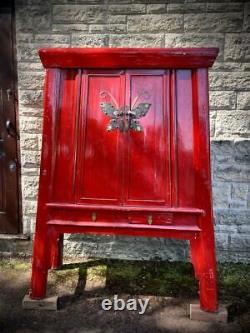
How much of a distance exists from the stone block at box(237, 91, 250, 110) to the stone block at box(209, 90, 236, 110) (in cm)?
5

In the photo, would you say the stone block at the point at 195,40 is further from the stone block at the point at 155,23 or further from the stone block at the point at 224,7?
the stone block at the point at 224,7

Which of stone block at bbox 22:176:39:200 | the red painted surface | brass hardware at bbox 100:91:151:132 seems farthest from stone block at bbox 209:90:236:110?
stone block at bbox 22:176:39:200

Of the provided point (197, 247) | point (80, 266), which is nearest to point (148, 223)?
point (197, 247)

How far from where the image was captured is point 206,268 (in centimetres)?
281

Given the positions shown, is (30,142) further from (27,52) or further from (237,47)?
(237,47)

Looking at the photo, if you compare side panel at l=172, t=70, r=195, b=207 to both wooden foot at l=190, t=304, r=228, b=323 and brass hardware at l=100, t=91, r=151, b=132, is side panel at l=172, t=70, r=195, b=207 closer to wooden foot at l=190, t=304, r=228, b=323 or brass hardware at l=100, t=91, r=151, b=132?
brass hardware at l=100, t=91, r=151, b=132

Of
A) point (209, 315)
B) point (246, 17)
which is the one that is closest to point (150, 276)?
point (209, 315)

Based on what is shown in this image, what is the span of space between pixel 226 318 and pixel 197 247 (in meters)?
0.63

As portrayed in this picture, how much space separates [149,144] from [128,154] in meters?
0.18

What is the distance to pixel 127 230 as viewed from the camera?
9.37 feet

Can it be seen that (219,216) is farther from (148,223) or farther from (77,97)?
(77,97)

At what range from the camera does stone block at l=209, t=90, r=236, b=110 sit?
3.56 metres

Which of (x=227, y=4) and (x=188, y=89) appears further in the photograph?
(x=227, y=4)

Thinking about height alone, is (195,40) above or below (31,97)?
above
